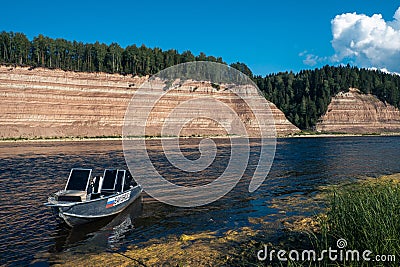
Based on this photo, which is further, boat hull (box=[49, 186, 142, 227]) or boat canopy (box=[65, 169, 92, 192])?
boat canopy (box=[65, 169, 92, 192])

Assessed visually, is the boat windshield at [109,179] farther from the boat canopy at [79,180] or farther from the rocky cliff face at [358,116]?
the rocky cliff face at [358,116]

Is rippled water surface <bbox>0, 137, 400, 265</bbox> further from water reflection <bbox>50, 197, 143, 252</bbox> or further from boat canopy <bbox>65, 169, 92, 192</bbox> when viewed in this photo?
boat canopy <bbox>65, 169, 92, 192</bbox>

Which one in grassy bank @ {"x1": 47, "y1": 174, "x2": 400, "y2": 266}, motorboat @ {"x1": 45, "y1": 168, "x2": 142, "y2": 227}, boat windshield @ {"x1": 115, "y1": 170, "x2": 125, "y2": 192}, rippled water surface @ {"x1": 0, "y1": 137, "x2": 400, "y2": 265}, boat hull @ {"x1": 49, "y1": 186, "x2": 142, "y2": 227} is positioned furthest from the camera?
boat windshield @ {"x1": 115, "y1": 170, "x2": 125, "y2": 192}

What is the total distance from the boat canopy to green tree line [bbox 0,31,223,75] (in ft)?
301

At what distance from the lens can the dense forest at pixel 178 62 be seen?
106750 millimetres

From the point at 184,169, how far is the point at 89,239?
21687 millimetres

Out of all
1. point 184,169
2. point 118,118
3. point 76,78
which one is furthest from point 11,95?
point 184,169

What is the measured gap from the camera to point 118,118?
322 feet

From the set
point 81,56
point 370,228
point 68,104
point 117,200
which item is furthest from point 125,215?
point 81,56

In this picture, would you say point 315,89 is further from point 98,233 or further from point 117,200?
point 98,233

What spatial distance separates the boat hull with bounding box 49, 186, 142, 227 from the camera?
1385 cm

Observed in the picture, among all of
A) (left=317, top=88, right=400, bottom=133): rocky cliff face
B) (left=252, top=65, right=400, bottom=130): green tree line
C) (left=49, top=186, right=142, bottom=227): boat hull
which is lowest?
(left=49, top=186, right=142, bottom=227): boat hull

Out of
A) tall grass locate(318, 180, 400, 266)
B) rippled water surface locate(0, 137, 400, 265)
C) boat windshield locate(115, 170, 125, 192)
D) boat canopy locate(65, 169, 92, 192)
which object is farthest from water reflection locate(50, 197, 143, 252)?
tall grass locate(318, 180, 400, 266)

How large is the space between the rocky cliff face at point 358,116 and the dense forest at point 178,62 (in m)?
3.75
